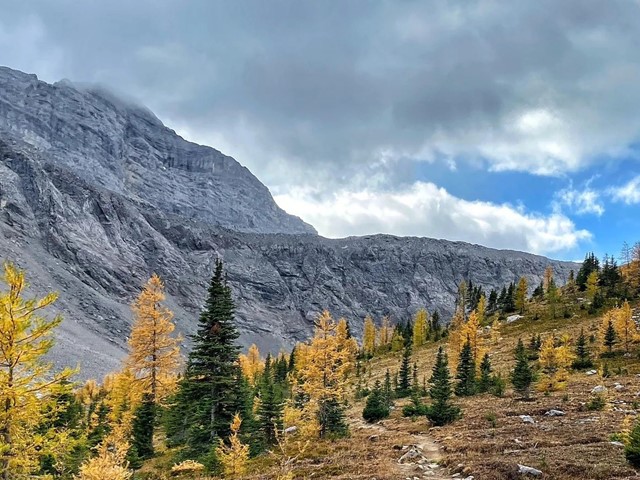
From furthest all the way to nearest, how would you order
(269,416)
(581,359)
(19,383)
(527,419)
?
1. (581,359)
2. (269,416)
3. (527,419)
4. (19,383)

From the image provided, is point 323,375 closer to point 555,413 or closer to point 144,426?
point 555,413

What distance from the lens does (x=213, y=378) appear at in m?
26.3

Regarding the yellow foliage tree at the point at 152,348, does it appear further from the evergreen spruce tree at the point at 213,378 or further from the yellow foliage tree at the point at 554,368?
the yellow foliage tree at the point at 554,368

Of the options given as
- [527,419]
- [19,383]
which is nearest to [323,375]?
[527,419]

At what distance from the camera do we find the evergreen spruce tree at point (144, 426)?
31031 mm

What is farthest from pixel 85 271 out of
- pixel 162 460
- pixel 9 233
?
pixel 162 460

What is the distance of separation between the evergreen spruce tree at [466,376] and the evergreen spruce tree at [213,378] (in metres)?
21.7

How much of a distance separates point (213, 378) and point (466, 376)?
24.7 meters

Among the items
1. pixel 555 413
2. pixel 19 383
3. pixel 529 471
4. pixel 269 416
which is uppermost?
pixel 19 383

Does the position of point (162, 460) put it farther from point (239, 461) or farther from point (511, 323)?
point (511, 323)

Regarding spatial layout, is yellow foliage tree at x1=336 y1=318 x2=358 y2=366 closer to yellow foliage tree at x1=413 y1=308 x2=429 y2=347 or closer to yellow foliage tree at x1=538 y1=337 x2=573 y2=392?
yellow foliage tree at x1=538 y1=337 x2=573 y2=392

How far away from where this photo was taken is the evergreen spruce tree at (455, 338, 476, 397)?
39.2 metres

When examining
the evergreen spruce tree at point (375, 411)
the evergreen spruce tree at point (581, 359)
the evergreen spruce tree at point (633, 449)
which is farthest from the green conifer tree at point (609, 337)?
the evergreen spruce tree at point (633, 449)

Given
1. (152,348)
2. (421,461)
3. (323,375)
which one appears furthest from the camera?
(152,348)
